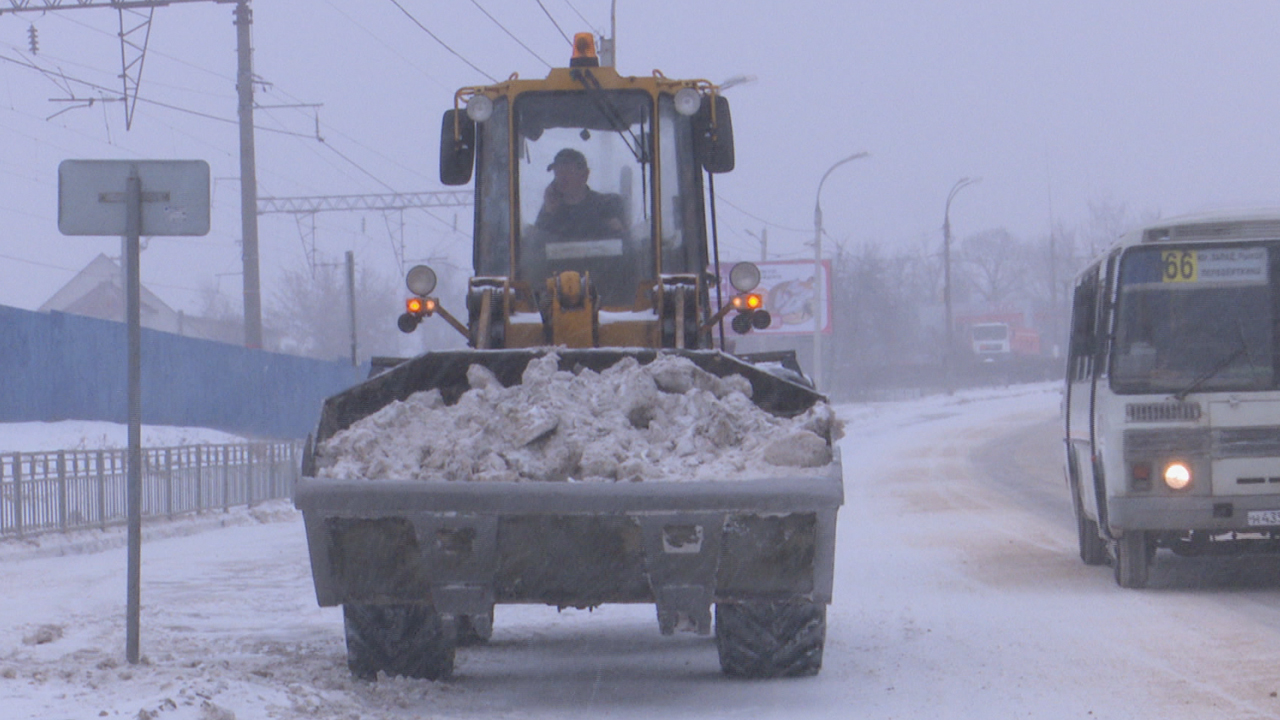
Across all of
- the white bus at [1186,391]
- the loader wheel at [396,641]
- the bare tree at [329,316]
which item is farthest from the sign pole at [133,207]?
the bare tree at [329,316]

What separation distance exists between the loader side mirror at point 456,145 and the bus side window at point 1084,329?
4.91 m

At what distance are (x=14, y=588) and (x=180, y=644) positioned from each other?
4.44 meters

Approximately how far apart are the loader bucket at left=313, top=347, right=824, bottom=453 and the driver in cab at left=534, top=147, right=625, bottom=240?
6.23 ft

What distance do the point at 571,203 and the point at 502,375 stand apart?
83.6 inches

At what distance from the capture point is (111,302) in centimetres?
8712

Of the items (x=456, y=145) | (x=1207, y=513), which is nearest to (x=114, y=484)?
(x=456, y=145)

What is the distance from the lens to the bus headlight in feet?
34.6

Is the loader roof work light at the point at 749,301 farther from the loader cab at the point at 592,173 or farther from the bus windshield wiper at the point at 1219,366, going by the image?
the bus windshield wiper at the point at 1219,366

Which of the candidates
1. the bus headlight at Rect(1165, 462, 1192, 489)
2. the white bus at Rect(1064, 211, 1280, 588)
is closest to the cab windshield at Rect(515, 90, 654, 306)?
the white bus at Rect(1064, 211, 1280, 588)

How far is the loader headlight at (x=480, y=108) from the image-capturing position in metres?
9.00

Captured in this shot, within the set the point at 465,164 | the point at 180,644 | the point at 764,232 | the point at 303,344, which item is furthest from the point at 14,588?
the point at 303,344

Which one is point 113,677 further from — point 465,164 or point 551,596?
point 465,164

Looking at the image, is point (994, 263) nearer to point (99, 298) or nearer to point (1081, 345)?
point (99, 298)

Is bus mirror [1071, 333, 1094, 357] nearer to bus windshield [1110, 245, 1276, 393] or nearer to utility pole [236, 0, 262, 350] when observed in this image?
bus windshield [1110, 245, 1276, 393]
